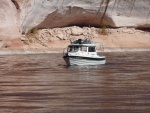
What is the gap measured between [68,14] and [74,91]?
4163cm

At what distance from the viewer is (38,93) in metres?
23.0

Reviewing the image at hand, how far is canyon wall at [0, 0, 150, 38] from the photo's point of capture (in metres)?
59.0

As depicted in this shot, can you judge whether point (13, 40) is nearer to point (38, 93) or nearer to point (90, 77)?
point (90, 77)

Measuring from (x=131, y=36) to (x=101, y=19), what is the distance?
13.5ft

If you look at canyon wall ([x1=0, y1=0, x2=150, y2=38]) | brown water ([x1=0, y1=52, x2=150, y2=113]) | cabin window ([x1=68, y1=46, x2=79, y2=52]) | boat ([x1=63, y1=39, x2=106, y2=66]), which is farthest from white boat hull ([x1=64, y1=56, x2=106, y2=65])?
canyon wall ([x1=0, y1=0, x2=150, y2=38])

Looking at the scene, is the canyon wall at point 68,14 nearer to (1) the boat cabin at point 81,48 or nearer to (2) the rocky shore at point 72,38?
(2) the rocky shore at point 72,38

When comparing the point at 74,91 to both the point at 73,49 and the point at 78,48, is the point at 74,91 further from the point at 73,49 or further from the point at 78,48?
the point at 73,49

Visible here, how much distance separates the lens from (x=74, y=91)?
23469 mm

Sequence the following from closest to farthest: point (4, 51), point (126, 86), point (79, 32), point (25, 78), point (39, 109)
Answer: point (39, 109) < point (126, 86) < point (25, 78) < point (4, 51) < point (79, 32)

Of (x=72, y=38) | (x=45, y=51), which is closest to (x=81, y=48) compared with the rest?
(x=45, y=51)

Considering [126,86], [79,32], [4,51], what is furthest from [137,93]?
[79,32]

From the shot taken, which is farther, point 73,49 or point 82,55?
point 73,49

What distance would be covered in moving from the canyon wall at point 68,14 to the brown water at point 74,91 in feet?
77.3

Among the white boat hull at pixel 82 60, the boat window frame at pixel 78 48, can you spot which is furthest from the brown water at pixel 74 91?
the boat window frame at pixel 78 48
